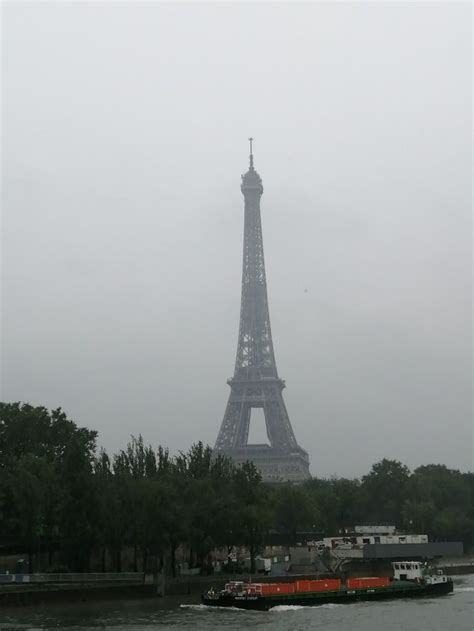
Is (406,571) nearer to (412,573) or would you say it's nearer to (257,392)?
(412,573)

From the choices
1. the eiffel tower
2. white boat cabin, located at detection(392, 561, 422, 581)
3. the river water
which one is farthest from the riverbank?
the eiffel tower

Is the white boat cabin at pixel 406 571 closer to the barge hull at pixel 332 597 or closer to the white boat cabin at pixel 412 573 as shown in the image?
the white boat cabin at pixel 412 573

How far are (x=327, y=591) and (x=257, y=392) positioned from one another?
10305cm

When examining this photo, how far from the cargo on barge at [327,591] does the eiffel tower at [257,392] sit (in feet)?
275

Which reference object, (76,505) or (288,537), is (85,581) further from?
(288,537)

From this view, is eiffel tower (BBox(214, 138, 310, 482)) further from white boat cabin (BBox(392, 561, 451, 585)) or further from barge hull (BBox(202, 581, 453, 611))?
barge hull (BBox(202, 581, 453, 611))

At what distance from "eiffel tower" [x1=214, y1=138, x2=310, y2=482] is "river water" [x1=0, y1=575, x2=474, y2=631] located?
94881 mm

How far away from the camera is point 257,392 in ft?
556

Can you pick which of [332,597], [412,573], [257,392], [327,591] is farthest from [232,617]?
[257,392]

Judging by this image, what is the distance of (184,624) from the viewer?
171 feet

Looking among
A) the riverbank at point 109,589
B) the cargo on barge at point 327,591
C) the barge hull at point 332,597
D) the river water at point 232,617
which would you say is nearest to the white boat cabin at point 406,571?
the cargo on barge at point 327,591

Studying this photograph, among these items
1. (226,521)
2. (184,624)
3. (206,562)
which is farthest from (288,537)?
(184,624)

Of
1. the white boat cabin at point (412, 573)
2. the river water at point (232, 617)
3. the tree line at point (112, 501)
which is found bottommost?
the white boat cabin at point (412, 573)

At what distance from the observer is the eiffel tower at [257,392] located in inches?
6486
